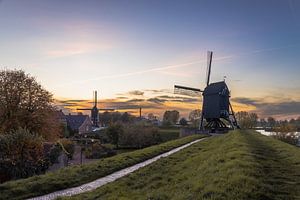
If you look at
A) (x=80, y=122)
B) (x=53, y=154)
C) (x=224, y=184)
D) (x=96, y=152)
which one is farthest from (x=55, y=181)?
(x=80, y=122)

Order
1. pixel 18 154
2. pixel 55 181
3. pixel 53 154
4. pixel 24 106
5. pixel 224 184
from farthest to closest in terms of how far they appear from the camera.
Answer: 1. pixel 24 106
2. pixel 53 154
3. pixel 18 154
4. pixel 55 181
5. pixel 224 184

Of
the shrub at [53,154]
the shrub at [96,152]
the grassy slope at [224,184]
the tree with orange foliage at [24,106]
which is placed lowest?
the shrub at [96,152]

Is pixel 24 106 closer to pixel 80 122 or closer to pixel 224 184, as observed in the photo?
pixel 224 184

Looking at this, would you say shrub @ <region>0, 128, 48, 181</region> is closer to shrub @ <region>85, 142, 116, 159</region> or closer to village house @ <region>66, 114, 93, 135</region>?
shrub @ <region>85, 142, 116, 159</region>

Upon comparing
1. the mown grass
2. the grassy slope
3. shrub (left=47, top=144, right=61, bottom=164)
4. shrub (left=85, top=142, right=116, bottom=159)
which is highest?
the grassy slope

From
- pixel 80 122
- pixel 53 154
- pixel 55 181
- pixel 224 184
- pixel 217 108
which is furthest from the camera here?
pixel 80 122

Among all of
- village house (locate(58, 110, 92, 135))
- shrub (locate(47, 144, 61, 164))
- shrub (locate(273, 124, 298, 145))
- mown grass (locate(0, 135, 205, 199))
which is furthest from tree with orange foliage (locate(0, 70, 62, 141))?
village house (locate(58, 110, 92, 135))

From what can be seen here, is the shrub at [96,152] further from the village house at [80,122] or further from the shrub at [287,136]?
the village house at [80,122]

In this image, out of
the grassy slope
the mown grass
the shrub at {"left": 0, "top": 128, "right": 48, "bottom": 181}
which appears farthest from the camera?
the shrub at {"left": 0, "top": 128, "right": 48, "bottom": 181}

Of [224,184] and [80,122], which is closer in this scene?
[224,184]

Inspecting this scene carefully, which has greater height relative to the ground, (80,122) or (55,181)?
(80,122)

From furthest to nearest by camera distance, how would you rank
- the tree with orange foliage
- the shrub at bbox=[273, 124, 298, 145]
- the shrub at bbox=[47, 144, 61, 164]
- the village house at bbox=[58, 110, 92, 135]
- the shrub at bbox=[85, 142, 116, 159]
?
the village house at bbox=[58, 110, 92, 135] < the shrub at bbox=[273, 124, 298, 145] < the shrub at bbox=[85, 142, 116, 159] < the tree with orange foliage < the shrub at bbox=[47, 144, 61, 164]

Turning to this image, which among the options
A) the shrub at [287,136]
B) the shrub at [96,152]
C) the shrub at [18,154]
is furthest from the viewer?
the shrub at [287,136]

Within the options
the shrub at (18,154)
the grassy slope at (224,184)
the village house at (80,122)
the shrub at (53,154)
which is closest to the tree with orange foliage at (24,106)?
the shrub at (53,154)
